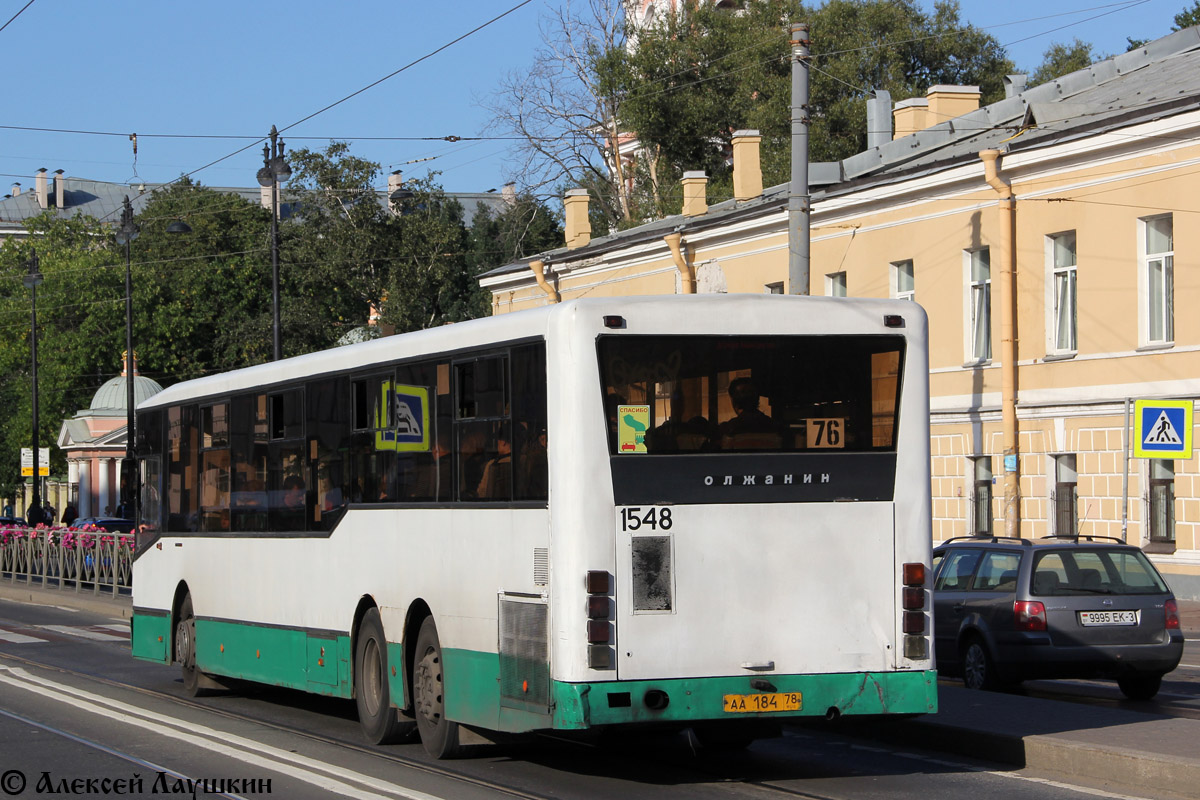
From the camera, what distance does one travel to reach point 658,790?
9.82m

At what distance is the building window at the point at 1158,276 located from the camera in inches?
1093

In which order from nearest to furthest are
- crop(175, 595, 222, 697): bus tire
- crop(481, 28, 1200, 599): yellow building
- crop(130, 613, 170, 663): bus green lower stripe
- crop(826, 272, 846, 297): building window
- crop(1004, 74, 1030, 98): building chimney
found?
crop(175, 595, 222, 697): bus tire < crop(130, 613, 170, 663): bus green lower stripe < crop(481, 28, 1200, 599): yellow building < crop(826, 272, 846, 297): building window < crop(1004, 74, 1030, 98): building chimney

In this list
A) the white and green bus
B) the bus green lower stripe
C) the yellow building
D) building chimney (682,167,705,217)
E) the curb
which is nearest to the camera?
the white and green bus

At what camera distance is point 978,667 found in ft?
52.0

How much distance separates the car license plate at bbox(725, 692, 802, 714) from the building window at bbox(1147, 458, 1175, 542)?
19657 mm

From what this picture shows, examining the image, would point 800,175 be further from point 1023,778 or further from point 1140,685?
point 1023,778

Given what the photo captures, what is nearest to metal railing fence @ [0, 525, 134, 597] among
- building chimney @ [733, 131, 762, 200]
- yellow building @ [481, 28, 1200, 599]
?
yellow building @ [481, 28, 1200, 599]

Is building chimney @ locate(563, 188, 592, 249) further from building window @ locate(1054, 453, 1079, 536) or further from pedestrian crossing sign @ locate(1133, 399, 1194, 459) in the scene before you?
pedestrian crossing sign @ locate(1133, 399, 1194, 459)

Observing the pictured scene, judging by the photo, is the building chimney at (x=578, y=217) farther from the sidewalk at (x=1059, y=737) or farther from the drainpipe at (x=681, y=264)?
the sidewalk at (x=1059, y=737)

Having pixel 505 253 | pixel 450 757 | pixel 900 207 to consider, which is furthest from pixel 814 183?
pixel 505 253

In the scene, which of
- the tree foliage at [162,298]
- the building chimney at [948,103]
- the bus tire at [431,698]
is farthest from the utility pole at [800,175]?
the tree foliage at [162,298]

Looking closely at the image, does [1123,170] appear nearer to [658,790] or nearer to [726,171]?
[658,790]

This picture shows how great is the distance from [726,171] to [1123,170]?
3668 cm

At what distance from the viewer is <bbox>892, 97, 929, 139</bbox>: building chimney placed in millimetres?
41062
